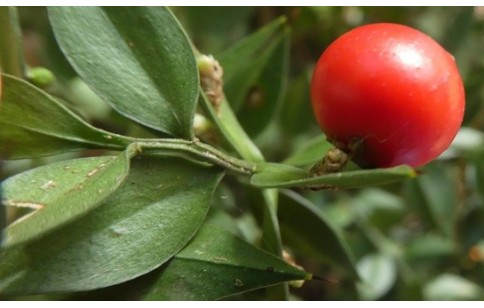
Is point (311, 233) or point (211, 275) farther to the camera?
point (311, 233)

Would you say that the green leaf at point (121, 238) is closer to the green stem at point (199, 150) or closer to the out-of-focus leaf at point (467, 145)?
the green stem at point (199, 150)

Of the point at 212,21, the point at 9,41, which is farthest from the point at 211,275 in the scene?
the point at 212,21

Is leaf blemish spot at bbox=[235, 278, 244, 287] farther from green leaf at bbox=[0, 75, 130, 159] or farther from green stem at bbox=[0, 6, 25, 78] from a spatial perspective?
green stem at bbox=[0, 6, 25, 78]

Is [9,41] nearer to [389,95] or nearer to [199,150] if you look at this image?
[199,150]

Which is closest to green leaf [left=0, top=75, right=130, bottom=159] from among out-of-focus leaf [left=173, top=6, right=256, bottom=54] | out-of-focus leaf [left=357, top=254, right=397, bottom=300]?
out-of-focus leaf [left=173, top=6, right=256, bottom=54]

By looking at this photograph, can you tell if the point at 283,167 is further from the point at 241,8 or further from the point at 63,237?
the point at 241,8

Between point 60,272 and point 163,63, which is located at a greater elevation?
point 163,63

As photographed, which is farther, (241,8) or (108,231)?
(241,8)
